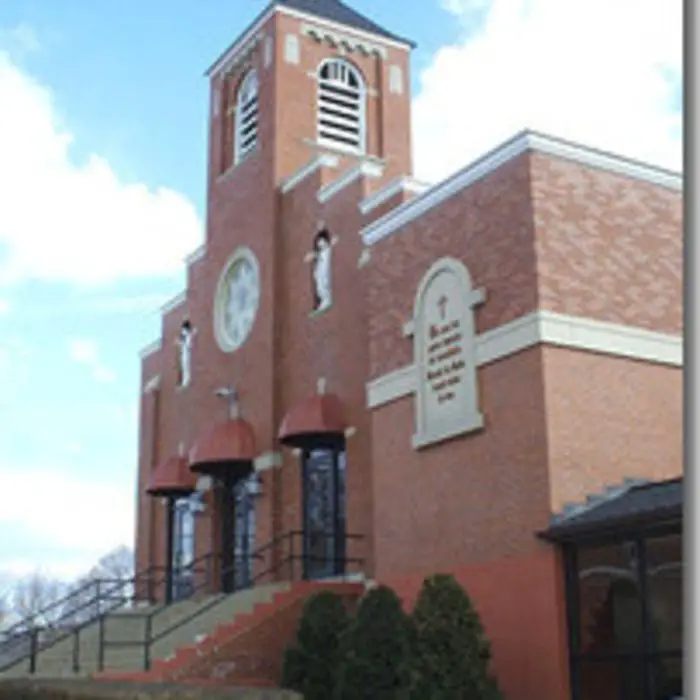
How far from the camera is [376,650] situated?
48.4ft

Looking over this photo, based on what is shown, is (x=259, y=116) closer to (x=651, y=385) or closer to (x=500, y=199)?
(x=500, y=199)

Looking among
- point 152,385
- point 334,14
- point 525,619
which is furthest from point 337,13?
point 525,619

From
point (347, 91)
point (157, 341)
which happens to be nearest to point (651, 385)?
point (347, 91)

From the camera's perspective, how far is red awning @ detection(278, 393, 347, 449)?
20.2 meters

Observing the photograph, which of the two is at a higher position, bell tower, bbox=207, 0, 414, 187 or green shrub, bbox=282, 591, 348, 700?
bell tower, bbox=207, 0, 414, 187

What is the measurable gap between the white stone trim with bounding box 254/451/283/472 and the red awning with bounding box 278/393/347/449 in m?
1.48

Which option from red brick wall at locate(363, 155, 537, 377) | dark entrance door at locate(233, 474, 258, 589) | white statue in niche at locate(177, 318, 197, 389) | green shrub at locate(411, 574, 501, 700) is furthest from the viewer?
white statue in niche at locate(177, 318, 197, 389)

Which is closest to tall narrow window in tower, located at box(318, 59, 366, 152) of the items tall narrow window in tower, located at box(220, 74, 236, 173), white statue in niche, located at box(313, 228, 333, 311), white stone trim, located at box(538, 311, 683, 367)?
tall narrow window in tower, located at box(220, 74, 236, 173)

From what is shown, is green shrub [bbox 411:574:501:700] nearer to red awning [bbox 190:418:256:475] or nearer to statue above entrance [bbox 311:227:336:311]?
statue above entrance [bbox 311:227:336:311]

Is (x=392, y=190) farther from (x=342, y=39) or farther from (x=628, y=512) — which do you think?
(x=628, y=512)

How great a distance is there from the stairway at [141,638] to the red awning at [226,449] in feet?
10.1

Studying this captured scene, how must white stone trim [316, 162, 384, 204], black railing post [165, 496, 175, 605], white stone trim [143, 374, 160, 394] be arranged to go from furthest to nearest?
white stone trim [143, 374, 160, 394], black railing post [165, 496, 175, 605], white stone trim [316, 162, 384, 204]

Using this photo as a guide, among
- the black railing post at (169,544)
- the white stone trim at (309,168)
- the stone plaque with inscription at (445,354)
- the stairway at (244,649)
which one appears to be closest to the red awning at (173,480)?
the black railing post at (169,544)

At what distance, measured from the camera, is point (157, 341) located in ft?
99.6
